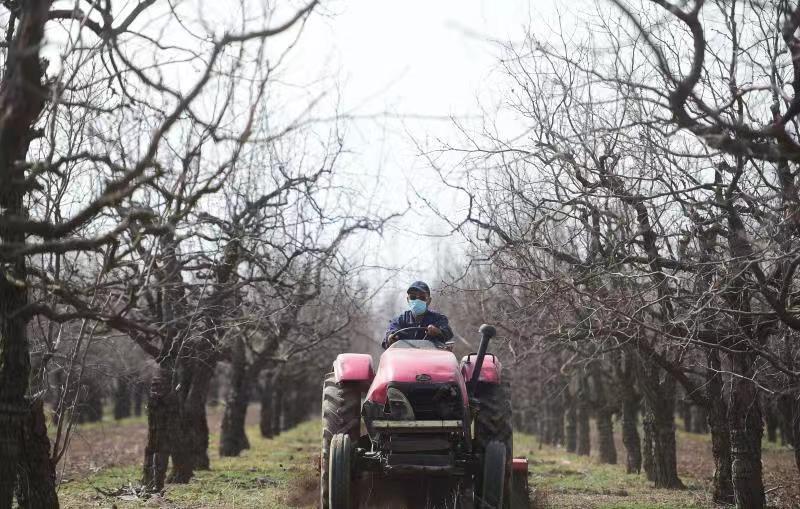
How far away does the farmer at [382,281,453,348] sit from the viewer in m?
10.4

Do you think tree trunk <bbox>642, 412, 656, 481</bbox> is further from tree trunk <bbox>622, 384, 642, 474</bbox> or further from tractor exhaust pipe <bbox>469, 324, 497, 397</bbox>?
tractor exhaust pipe <bbox>469, 324, 497, 397</bbox>

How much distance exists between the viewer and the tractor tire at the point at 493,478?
898 centimetres

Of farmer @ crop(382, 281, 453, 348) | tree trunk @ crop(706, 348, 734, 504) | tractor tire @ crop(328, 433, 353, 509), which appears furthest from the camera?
tree trunk @ crop(706, 348, 734, 504)

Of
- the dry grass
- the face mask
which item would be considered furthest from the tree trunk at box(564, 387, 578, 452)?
the face mask

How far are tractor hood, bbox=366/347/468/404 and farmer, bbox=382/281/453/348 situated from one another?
33.0 inches

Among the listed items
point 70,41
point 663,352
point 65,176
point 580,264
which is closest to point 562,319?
point 663,352

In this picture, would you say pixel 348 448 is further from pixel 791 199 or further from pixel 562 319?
pixel 562 319

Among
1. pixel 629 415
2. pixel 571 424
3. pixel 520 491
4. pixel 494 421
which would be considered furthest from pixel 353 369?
pixel 571 424

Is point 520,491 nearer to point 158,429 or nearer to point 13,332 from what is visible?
point 13,332

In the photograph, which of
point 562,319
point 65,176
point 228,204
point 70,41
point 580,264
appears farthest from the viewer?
point 228,204

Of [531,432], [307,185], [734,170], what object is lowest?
[531,432]

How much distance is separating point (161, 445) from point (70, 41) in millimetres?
8387

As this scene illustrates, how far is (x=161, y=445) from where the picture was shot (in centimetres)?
1472

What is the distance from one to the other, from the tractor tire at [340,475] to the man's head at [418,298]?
1.95 m
